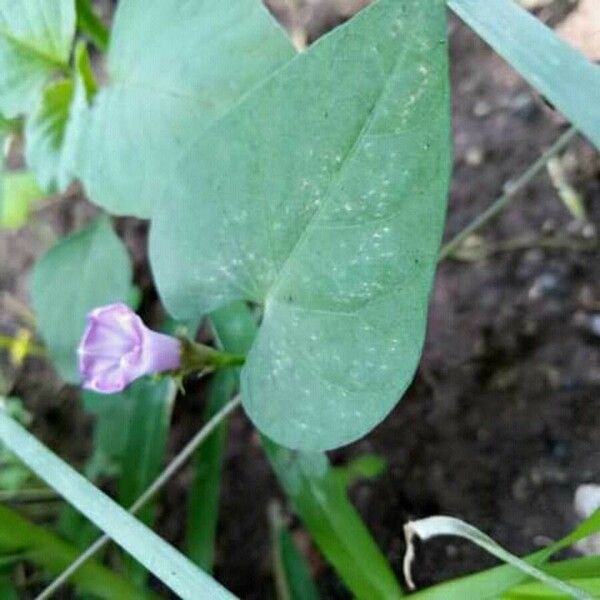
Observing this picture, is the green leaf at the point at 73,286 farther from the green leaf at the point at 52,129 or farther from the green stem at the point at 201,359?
the green stem at the point at 201,359

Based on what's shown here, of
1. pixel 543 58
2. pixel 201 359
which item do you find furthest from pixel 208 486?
pixel 543 58

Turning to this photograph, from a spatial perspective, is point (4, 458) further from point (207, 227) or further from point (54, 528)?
point (207, 227)

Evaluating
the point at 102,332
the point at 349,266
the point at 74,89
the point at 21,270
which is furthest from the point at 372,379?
the point at 21,270

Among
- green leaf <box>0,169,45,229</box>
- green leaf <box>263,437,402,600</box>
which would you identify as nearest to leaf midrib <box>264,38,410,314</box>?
green leaf <box>263,437,402,600</box>

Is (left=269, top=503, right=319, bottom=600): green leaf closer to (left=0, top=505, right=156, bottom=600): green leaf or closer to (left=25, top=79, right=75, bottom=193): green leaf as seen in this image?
(left=0, top=505, right=156, bottom=600): green leaf

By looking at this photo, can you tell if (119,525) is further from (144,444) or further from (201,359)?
(144,444)

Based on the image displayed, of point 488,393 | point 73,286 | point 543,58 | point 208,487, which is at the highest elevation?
point 543,58

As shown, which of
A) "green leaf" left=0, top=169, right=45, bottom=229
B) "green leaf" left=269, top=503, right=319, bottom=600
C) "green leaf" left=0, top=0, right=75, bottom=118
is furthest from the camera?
"green leaf" left=0, top=169, right=45, bottom=229
